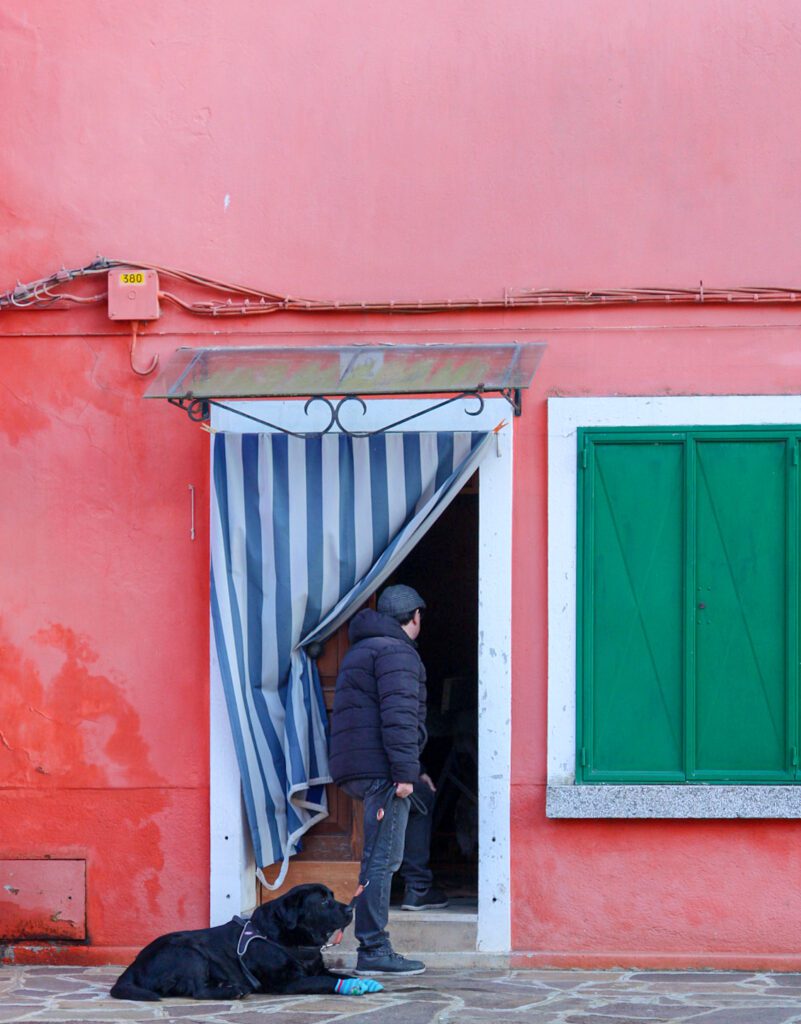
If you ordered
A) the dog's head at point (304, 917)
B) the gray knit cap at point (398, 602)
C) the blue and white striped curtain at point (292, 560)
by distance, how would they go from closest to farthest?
1. the dog's head at point (304, 917)
2. the gray knit cap at point (398, 602)
3. the blue and white striped curtain at point (292, 560)

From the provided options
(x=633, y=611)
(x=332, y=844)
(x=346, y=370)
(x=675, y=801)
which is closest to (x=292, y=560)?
(x=346, y=370)

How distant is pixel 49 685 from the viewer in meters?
7.77

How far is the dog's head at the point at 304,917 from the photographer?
6672 millimetres

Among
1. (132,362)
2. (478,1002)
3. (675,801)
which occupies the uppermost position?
(132,362)

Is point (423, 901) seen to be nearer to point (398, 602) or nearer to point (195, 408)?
point (398, 602)

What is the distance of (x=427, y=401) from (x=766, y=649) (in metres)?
2.08

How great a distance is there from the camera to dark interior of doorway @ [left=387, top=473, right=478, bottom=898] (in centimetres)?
880

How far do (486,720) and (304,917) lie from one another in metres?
1.42

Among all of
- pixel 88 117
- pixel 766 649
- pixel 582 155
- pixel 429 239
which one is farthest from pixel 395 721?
pixel 88 117

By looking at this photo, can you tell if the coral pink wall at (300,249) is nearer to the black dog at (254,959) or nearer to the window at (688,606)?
the window at (688,606)

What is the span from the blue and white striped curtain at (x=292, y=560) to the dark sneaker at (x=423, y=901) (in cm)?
67

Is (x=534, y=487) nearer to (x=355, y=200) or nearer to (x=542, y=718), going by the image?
(x=542, y=718)

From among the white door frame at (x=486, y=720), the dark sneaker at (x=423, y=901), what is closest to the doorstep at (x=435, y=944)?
the white door frame at (x=486, y=720)

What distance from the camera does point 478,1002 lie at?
6676mm
